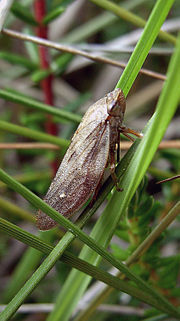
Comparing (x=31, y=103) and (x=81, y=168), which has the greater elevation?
(x=31, y=103)

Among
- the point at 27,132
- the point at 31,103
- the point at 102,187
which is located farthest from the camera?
the point at 27,132

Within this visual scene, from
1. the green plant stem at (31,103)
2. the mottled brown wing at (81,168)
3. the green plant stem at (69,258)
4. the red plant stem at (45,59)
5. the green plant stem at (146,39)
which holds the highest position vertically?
the red plant stem at (45,59)

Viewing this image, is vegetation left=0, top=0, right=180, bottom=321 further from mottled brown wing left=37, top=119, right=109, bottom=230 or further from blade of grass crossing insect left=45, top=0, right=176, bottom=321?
mottled brown wing left=37, top=119, right=109, bottom=230

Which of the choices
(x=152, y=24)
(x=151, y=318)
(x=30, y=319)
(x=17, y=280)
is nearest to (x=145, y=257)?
(x=151, y=318)

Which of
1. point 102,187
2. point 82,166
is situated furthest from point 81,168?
point 102,187

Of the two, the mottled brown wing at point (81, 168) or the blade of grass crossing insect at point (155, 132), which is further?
the mottled brown wing at point (81, 168)

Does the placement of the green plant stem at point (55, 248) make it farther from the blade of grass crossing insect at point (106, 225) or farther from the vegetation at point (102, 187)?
the blade of grass crossing insect at point (106, 225)

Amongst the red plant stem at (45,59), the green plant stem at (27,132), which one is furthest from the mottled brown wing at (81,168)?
the red plant stem at (45,59)

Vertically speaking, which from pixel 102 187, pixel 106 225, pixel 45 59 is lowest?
pixel 106 225

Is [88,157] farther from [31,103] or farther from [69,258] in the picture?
[69,258]
